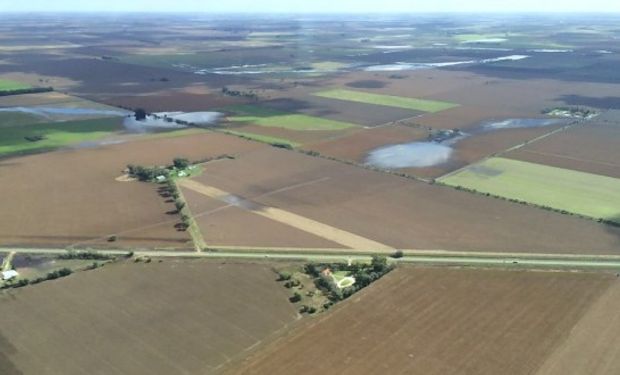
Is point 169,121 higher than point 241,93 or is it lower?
lower

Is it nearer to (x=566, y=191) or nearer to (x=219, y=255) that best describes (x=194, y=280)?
(x=219, y=255)

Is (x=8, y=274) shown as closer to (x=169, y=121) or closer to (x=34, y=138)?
(x=34, y=138)

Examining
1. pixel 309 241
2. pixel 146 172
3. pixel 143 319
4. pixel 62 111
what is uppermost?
pixel 62 111

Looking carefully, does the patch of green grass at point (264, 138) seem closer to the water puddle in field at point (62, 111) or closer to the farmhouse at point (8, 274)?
the water puddle in field at point (62, 111)

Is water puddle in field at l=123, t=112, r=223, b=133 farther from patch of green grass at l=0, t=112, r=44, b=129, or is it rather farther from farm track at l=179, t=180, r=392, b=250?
farm track at l=179, t=180, r=392, b=250

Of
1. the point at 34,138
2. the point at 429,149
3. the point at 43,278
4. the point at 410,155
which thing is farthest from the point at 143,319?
the point at 34,138

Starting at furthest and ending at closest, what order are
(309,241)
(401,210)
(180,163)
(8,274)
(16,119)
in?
1. (16,119)
2. (180,163)
3. (401,210)
4. (309,241)
5. (8,274)

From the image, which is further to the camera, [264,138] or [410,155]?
[264,138]

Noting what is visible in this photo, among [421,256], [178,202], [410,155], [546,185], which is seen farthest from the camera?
[410,155]

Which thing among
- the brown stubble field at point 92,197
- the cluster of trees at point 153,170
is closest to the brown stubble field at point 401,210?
the cluster of trees at point 153,170
